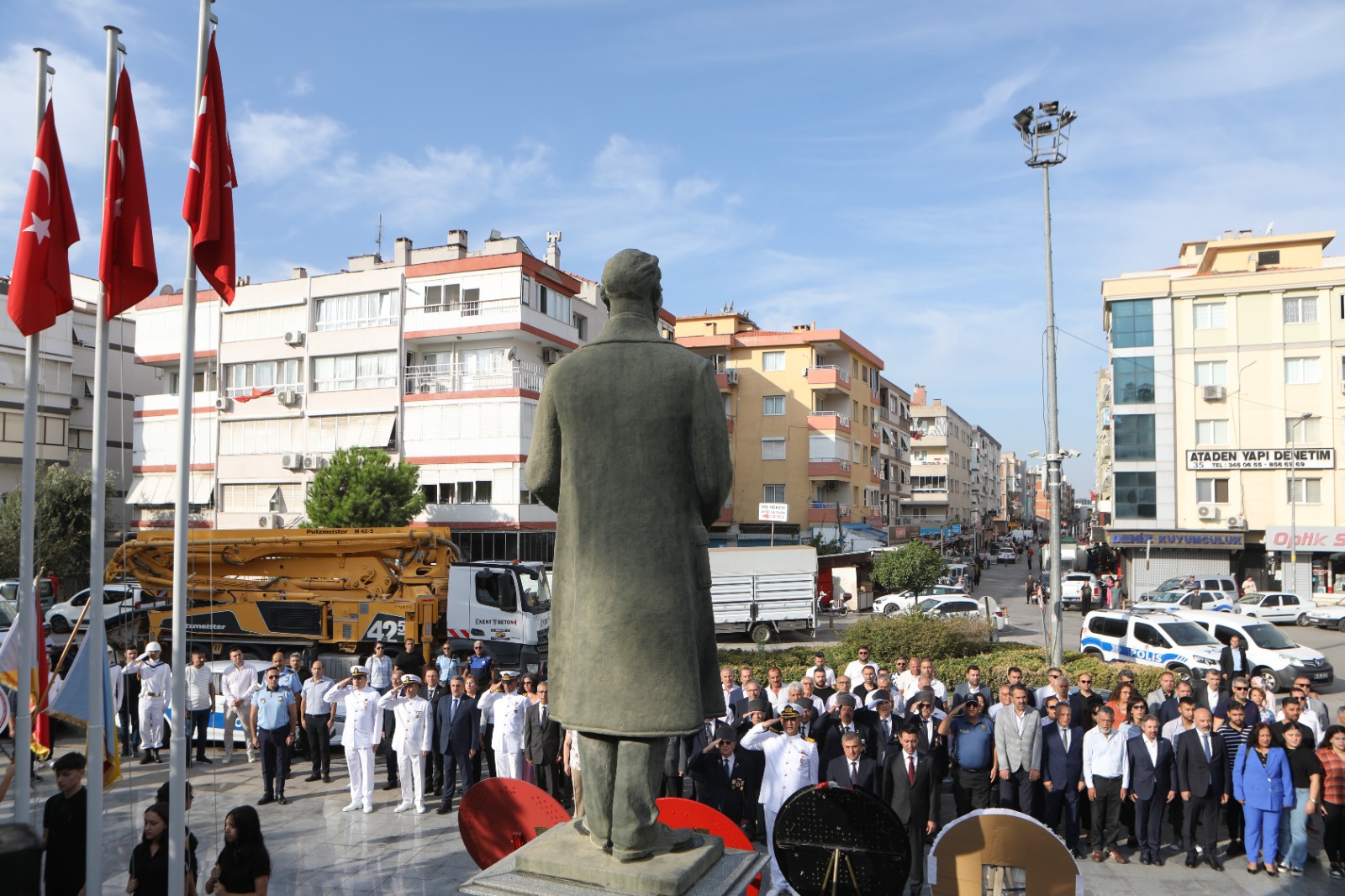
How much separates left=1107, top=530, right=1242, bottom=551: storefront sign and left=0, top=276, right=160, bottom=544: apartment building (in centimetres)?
3964

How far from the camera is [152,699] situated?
13594 millimetres

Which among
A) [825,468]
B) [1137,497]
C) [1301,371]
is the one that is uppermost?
[1301,371]

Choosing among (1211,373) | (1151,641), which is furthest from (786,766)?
(1211,373)

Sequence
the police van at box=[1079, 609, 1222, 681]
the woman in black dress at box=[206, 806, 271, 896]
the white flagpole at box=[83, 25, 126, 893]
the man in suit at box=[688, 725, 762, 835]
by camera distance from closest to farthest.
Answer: the woman in black dress at box=[206, 806, 271, 896], the white flagpole at box=[83, 25, 126, 893], the man in suit at box=[688, 725, 762, 835], the police van at box=[1079, 609, 1222, 681]

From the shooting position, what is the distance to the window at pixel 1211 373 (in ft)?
128

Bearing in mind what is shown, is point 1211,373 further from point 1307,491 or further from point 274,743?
point 274,743

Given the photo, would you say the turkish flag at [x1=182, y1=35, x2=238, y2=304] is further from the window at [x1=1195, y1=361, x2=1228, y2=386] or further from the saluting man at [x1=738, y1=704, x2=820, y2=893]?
the window at [x1=1195, y1=361, x2=1228, y2=386]

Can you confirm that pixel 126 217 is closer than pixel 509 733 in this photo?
Yes

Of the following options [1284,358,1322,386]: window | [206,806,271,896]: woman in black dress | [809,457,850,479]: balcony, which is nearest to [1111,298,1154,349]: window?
[1284,358,1322,386]: window

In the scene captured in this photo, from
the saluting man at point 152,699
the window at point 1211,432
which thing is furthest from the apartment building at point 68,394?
the window at point 1211,432

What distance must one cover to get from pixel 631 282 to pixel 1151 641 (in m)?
19.3

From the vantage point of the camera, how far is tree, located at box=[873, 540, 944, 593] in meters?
33.4

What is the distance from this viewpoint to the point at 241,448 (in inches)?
1481

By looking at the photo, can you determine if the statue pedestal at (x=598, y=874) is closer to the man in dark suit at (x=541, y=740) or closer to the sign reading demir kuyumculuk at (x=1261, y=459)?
the man in dark suit at (x=541, y=740)
